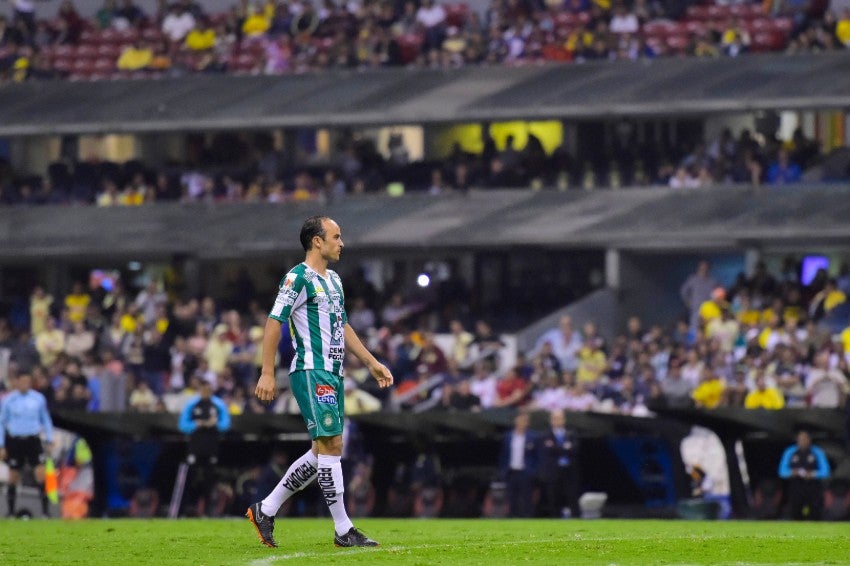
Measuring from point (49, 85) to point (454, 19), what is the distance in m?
8.59

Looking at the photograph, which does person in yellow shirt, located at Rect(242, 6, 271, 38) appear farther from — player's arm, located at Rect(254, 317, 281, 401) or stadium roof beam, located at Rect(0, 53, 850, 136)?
player's arm, located at Rect(254, 317, 281, 401)

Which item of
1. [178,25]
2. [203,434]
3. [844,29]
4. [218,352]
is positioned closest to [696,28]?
[844,29]

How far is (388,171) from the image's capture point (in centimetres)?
3941

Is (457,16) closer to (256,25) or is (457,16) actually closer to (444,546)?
(256,25)

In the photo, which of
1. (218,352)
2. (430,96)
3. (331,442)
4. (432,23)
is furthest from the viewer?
(432,23)

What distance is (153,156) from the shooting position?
4219 centimetres

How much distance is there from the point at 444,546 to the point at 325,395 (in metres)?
1.35

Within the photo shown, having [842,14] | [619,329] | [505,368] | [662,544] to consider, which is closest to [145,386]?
[505,368]

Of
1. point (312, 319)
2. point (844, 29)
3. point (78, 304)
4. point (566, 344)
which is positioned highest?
point (312, 319)

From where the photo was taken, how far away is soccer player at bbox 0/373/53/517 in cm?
2391

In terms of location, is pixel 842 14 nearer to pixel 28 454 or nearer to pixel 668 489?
pixel 668 489

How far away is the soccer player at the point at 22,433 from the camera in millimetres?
23906

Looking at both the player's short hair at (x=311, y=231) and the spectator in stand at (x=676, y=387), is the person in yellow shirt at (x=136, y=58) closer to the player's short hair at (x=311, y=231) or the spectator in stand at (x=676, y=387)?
the spectator in stand at (x=676, y=387)

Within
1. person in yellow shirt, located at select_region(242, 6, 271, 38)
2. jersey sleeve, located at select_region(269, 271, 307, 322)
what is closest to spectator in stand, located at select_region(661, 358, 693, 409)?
jersey sleeve, located at select_region(269, 271, 307, 322)
